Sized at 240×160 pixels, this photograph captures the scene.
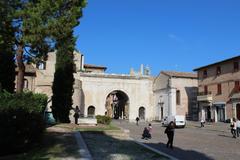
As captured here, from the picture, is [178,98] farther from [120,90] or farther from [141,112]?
[120,90]

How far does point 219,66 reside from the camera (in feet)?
159

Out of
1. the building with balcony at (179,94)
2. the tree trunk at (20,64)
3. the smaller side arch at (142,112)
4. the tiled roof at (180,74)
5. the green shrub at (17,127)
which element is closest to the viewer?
the green shrub at (17,127)

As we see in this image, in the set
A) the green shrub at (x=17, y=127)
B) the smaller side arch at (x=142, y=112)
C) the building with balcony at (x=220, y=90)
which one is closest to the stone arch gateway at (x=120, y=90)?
the smaller side arch at (x=142, y=112)

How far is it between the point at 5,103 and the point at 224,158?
33.7 ft

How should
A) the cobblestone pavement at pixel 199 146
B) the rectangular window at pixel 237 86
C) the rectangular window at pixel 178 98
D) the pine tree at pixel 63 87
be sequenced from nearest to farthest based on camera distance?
the cobblestone pavement at pixel 199 146, the pine tree at pixel 63 87, the rectangular window at pixel 237 86, the rectangular window at pixel 178 98

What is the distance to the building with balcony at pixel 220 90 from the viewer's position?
145 ft

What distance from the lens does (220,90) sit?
4784cm

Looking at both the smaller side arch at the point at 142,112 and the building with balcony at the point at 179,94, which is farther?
the smaller side arch at the point at 142,112

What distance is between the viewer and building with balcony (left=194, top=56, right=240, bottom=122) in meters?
44.3

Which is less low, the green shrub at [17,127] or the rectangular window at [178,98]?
the rectangular window at [178,98]

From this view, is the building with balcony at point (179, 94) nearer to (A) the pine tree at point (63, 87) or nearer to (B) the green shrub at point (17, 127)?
(A) the pine tree at point (63, 87)

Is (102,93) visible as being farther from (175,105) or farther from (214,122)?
(214,122)

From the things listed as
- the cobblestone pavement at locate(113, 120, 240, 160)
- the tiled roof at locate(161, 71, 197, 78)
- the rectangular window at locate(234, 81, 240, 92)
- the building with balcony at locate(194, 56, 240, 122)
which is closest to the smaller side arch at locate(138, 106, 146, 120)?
the tiled roof at locate(161, 71, 197, 78)

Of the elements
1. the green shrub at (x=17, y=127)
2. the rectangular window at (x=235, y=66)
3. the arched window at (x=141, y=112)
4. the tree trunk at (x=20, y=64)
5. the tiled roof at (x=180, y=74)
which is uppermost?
the tiled roof at (x=180, y=74)
